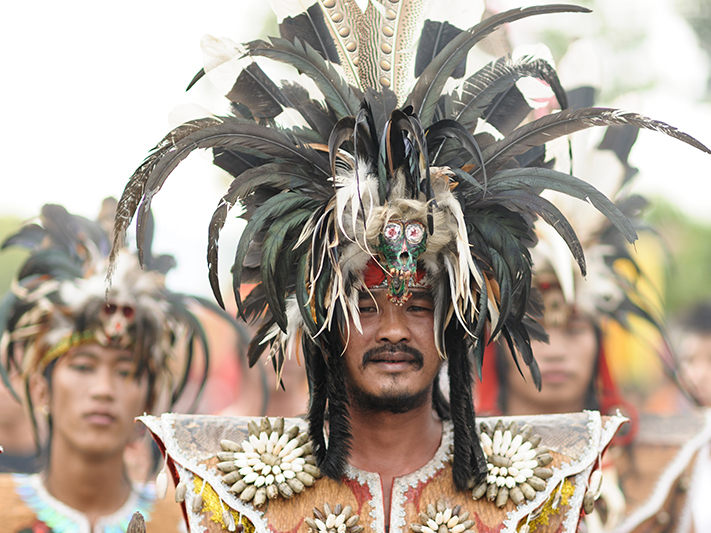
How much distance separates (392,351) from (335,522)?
2.01ft

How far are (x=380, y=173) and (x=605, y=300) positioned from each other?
4268 millimetres

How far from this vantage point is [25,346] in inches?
214

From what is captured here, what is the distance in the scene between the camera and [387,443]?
291 cm

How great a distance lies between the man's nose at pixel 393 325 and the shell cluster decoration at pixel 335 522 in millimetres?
610

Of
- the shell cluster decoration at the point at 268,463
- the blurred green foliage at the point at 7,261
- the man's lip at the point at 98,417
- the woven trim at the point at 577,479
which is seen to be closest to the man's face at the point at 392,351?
the shell cluster decoration at the point at 268,463

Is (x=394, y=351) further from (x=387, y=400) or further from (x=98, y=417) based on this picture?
(x=98, y=417)

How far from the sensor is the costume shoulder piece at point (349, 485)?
2713 mm

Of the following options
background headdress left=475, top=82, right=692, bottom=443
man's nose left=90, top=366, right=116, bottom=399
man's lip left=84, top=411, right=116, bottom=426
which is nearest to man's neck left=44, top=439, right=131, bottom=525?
man's lip left=84, top=411, right=116, bottom=426

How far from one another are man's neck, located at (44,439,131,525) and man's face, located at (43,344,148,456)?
80mm

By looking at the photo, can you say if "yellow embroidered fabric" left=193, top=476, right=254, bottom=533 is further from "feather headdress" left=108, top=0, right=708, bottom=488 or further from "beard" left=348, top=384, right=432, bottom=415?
"beard" left=348, top=384, right=432, bottom=415

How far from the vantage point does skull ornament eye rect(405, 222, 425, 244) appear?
8.55 ft

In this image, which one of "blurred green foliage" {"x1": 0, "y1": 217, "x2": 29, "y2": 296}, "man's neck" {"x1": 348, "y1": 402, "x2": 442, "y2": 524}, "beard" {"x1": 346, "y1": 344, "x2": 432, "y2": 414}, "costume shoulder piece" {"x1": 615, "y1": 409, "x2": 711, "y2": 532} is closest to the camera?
"beard" {"x1": 346, "y1": 344, "x2": 432, "y2": 414}

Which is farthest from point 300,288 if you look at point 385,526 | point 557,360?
point 557,360

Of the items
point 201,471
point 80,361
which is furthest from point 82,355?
point 201,471
